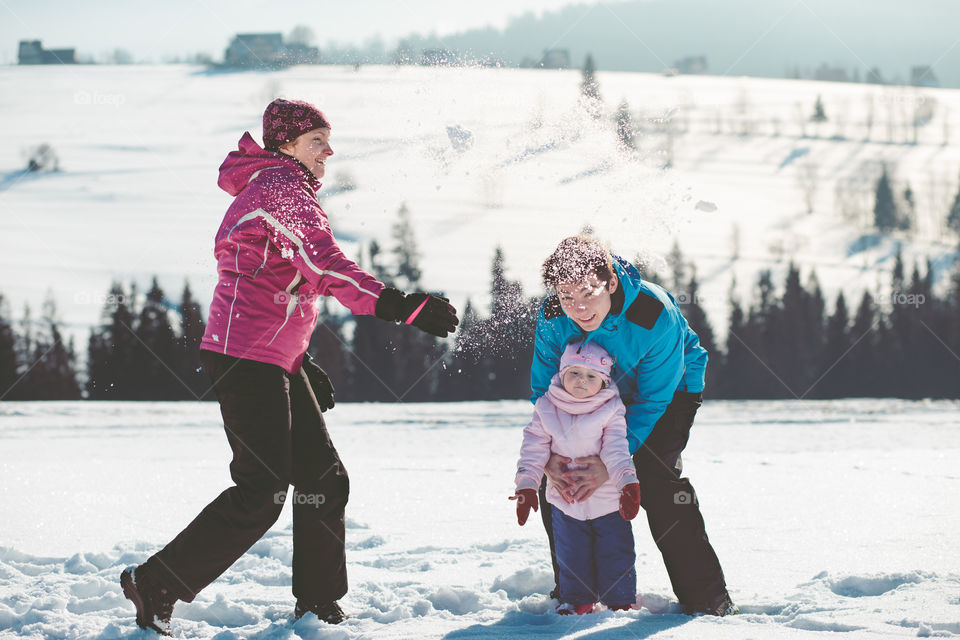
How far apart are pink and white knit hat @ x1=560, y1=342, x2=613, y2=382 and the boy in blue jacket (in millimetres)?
54

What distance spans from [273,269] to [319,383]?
52 cm

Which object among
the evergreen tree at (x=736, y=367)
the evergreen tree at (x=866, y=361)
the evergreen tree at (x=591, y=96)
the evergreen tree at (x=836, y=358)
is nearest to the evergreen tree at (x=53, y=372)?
the evergreen tree at (x=736, y=367)

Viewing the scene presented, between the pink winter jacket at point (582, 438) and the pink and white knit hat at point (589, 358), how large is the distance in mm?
76

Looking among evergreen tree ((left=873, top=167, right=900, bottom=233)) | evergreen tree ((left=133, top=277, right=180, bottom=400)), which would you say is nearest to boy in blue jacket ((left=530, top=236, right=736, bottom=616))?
evergreen tree ((left=133, top=277, right=180, bottom=400))

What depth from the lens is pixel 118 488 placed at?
5918 millimetres

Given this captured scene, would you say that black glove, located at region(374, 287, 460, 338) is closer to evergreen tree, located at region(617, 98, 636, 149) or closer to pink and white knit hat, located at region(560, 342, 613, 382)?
pink and white knit hat, located at region(560, 342, 613, 382)

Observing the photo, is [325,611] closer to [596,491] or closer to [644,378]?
[596,491]

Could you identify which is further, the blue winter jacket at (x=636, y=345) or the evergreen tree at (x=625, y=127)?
the evergreen tree at (x=625, y=127)

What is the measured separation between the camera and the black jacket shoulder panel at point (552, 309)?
321 centimetres

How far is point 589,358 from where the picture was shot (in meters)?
3.04

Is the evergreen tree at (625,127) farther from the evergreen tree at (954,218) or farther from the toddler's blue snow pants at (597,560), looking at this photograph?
the evergreen tree at (954,218)

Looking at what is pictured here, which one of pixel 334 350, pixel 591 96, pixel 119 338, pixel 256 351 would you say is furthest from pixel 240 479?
pixel 334 350

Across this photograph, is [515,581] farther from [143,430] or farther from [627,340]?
[143,430]

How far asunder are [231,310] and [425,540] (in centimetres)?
217
